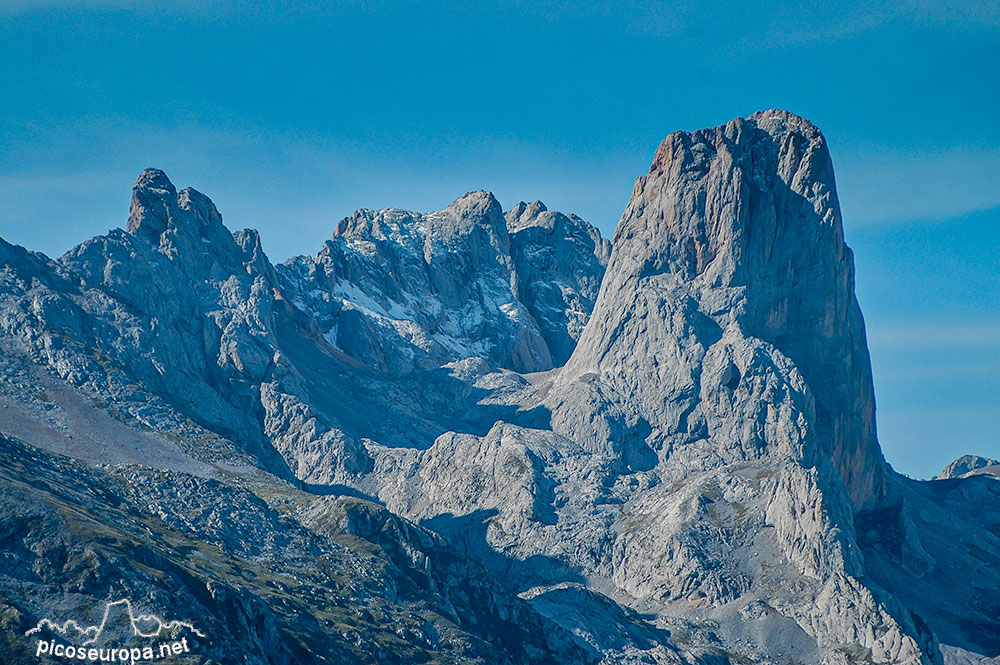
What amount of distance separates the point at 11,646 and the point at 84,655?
9.97 metres

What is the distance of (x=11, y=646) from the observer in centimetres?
19162

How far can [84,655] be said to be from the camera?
197250 mm
